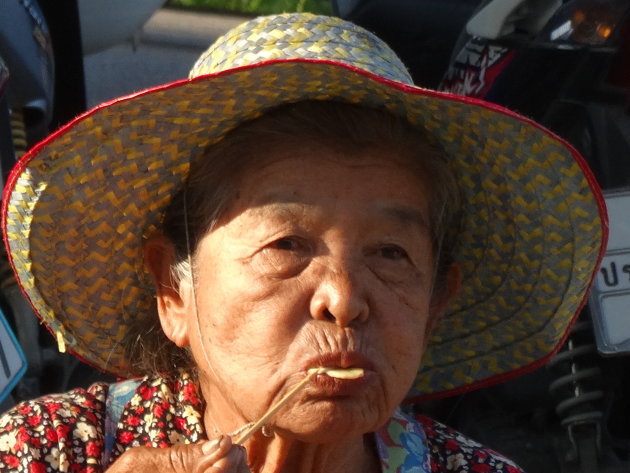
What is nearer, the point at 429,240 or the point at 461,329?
the point at 429,240

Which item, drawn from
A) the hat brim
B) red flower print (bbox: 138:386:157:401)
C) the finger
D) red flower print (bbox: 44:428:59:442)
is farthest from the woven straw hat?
the finger

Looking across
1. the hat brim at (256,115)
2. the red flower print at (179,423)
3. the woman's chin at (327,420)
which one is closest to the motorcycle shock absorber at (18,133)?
the hat brim at (256,115)

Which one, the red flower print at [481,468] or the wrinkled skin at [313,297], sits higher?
the wrinkled skin at [313,297]

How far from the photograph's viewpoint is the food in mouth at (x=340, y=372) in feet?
7.00

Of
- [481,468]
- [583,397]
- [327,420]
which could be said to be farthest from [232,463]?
[583,397]

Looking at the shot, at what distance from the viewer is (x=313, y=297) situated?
2191 millimetres

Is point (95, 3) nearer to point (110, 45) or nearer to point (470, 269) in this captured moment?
point (110, 45)

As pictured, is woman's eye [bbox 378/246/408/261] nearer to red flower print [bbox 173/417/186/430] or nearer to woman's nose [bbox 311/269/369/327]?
woman's nose [bbox 311/269/369/327]

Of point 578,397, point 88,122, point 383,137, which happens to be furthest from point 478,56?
point 88,122

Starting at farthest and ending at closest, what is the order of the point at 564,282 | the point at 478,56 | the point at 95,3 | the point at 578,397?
the point at 95,3 < the point at 478,56 < the point at 578,397 < the point at 564,282

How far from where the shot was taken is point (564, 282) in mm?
2582

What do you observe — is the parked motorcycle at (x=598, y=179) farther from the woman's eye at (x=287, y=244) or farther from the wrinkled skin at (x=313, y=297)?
the woman's eye at (x=287, y=244)

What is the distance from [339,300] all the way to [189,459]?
1.12 ft

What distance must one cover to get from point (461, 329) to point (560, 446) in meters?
0.84
